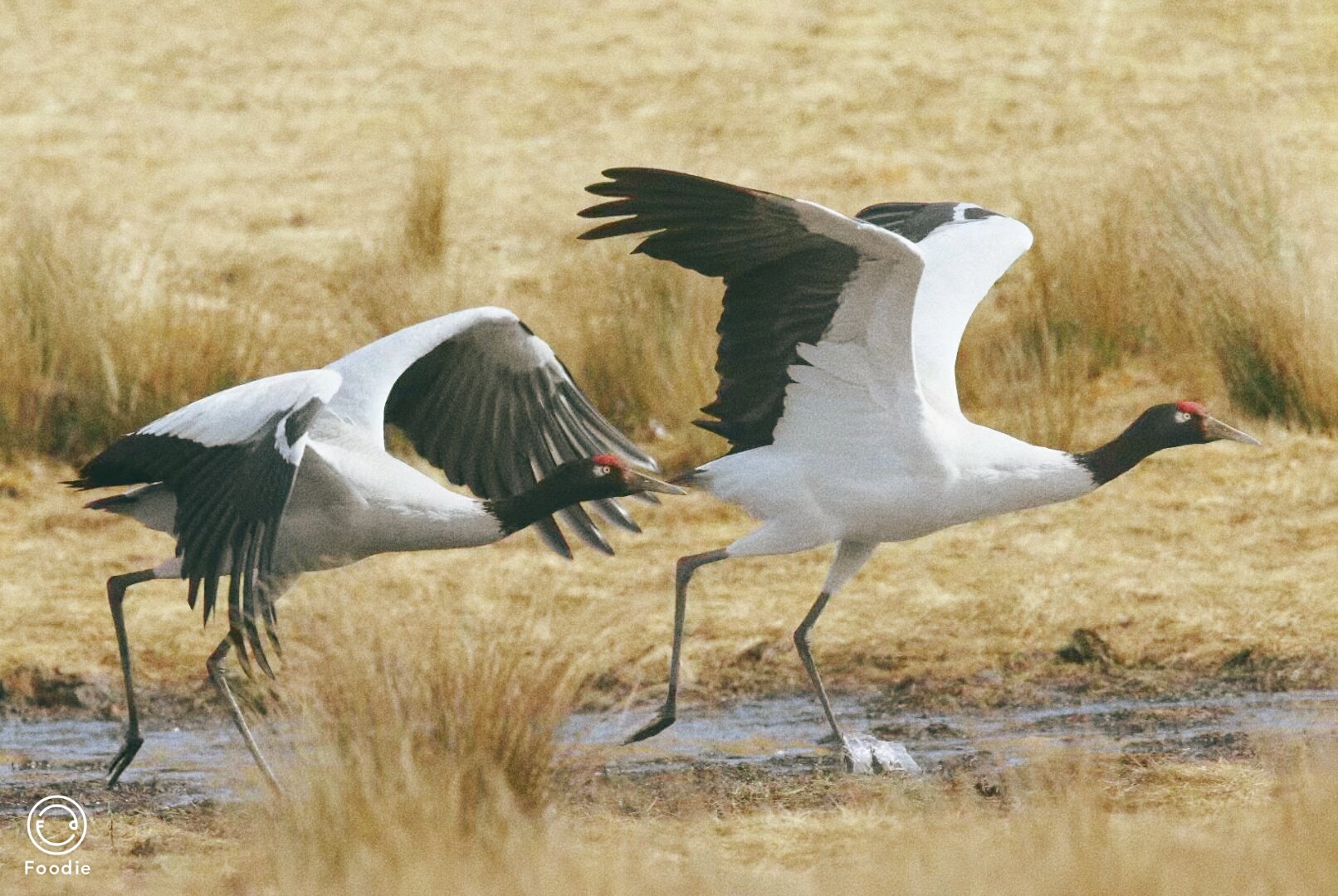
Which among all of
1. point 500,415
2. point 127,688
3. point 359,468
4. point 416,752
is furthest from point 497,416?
point 416,752

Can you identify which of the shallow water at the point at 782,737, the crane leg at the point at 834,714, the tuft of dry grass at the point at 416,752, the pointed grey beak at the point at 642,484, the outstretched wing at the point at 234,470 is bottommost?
the shallow water at the point at 782,737

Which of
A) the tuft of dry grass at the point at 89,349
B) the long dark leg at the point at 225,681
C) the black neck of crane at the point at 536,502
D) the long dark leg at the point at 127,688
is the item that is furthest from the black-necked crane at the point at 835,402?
the tuft of dry grass at the point at 89,349

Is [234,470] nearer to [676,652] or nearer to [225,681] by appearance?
[225,681]

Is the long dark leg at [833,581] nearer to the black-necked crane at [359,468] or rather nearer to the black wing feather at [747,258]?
the black wing feather at [747,258]

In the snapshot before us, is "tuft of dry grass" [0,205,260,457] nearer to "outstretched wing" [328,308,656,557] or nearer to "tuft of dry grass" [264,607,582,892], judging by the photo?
"outstretched wing" [328,308,656,557]

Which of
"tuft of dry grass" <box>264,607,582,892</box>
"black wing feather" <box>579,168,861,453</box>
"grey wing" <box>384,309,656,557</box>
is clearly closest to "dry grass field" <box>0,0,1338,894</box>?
"tuft of dry grass" <box>264,607,582,892</box>

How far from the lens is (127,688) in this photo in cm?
727

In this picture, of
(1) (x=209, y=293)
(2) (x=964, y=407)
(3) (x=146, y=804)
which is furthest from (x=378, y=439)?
(1) (x=209, y=293)

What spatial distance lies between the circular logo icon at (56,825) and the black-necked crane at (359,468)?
337 mm

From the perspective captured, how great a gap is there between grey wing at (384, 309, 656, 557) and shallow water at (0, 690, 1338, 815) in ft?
2.56

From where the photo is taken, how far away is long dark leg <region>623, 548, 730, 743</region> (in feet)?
24.2

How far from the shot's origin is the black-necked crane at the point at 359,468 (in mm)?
6443

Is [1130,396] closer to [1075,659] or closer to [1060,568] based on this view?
[1060,568]

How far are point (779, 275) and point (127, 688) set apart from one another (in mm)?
2322
